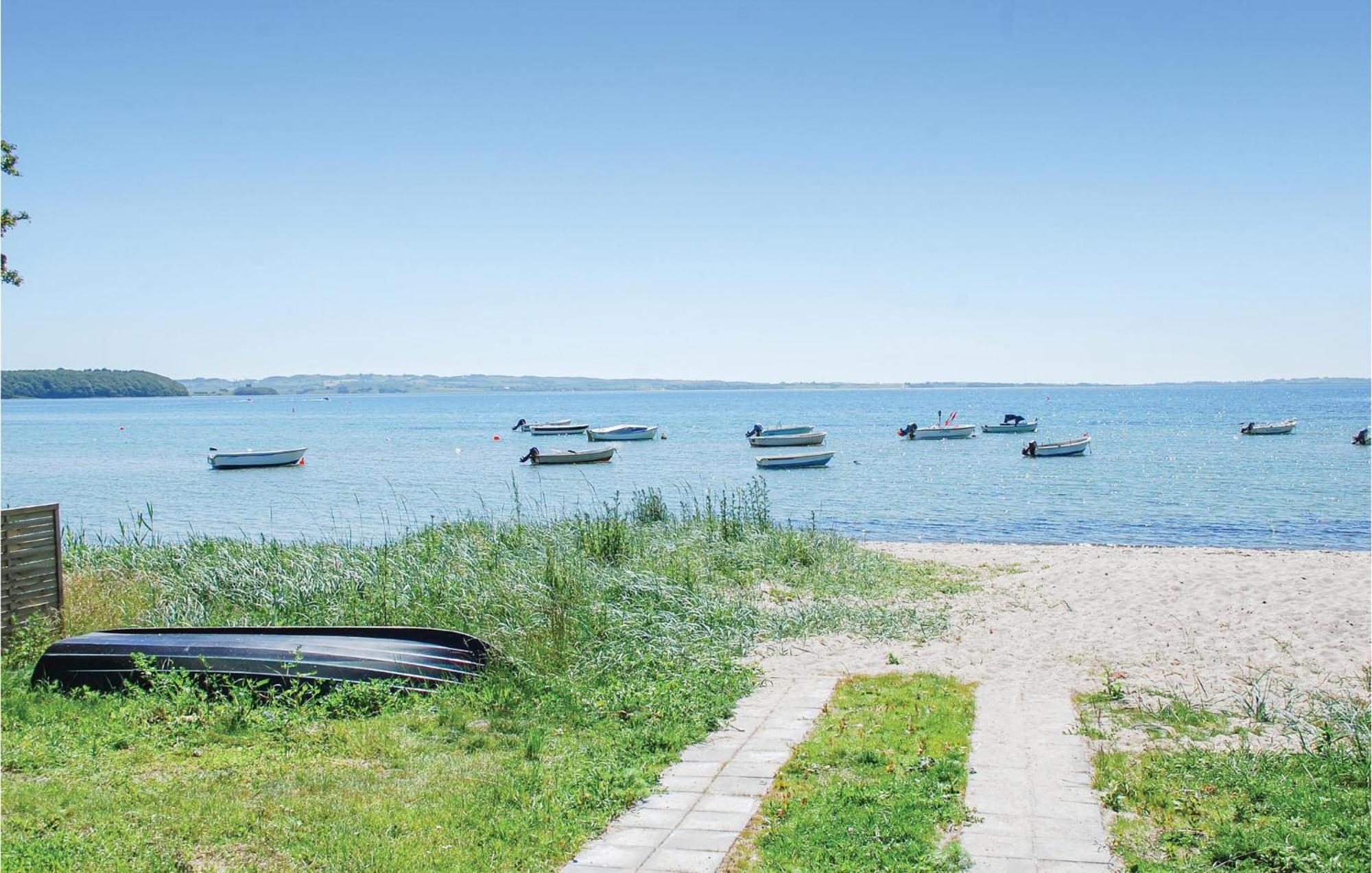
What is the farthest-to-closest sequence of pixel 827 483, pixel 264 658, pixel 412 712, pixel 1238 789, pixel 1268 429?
1. pixel 1268 429
2. pixel 827 483
3. pixel 264 658
4. pixel 412 712
5. pixel 1238 789

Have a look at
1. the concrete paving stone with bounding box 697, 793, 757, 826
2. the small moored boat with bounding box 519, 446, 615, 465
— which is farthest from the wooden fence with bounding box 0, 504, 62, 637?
the small moored boat with bounding box 519, 446, 615, 465

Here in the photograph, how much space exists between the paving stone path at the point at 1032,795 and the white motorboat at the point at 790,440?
50597 mm

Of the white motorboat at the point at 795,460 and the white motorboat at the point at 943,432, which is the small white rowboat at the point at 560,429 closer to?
the white motorboat at the point at 943,432

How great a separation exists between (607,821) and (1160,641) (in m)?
7.04

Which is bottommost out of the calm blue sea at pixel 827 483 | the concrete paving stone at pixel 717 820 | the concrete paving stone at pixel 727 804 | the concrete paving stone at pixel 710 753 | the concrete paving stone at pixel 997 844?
the calm blue sea at pixel 827 483

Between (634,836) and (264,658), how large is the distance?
12.9 feet

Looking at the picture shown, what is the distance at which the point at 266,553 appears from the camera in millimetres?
12617

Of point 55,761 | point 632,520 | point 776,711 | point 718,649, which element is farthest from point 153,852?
point 632,520

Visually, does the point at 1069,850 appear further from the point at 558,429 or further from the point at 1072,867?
the point at 558,429

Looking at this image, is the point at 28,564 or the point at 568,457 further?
the point at 568,457

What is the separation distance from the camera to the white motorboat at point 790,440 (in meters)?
57.9

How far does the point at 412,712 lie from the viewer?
705 cm

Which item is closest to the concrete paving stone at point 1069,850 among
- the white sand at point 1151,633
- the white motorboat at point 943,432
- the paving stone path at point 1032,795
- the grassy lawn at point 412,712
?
the paving stone path at point 1032,795

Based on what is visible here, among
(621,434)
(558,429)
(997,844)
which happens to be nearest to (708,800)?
(997,844)
